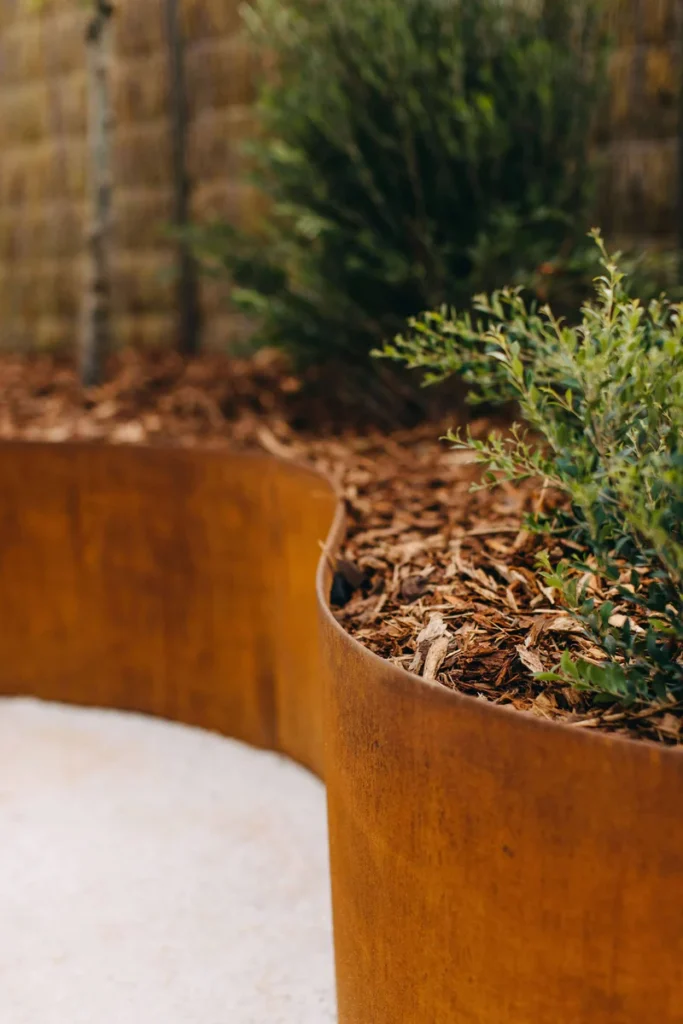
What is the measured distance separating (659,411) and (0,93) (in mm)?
5214

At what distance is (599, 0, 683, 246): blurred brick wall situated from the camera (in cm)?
402

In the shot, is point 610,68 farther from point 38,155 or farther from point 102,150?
point 38,155

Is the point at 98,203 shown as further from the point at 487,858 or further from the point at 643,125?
the point at 487,858

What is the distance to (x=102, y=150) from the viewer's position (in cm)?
458

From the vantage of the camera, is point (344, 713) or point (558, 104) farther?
point (558, 104)

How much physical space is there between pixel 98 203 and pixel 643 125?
7.50ft

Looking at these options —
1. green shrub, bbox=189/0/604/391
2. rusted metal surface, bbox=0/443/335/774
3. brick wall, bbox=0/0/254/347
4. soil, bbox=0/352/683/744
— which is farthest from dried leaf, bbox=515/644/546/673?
brick wall, bbox=0/0/254/347

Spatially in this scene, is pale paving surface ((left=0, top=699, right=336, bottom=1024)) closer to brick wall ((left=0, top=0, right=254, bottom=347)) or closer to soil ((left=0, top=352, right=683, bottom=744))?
soil ((left=0, top=352, right=683, bottom=744))

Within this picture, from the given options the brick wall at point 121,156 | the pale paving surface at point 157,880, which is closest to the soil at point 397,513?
the brick wall at point 121,156

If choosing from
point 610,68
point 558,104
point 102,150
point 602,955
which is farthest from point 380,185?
point 602,955

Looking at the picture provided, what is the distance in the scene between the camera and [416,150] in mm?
3646

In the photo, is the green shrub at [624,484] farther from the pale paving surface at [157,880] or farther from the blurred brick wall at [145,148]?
the blurred brick wall at [145,148]

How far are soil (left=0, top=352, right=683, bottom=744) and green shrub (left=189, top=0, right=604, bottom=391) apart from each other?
1.37 ft

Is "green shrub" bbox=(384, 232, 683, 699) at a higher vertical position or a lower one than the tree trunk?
lower
